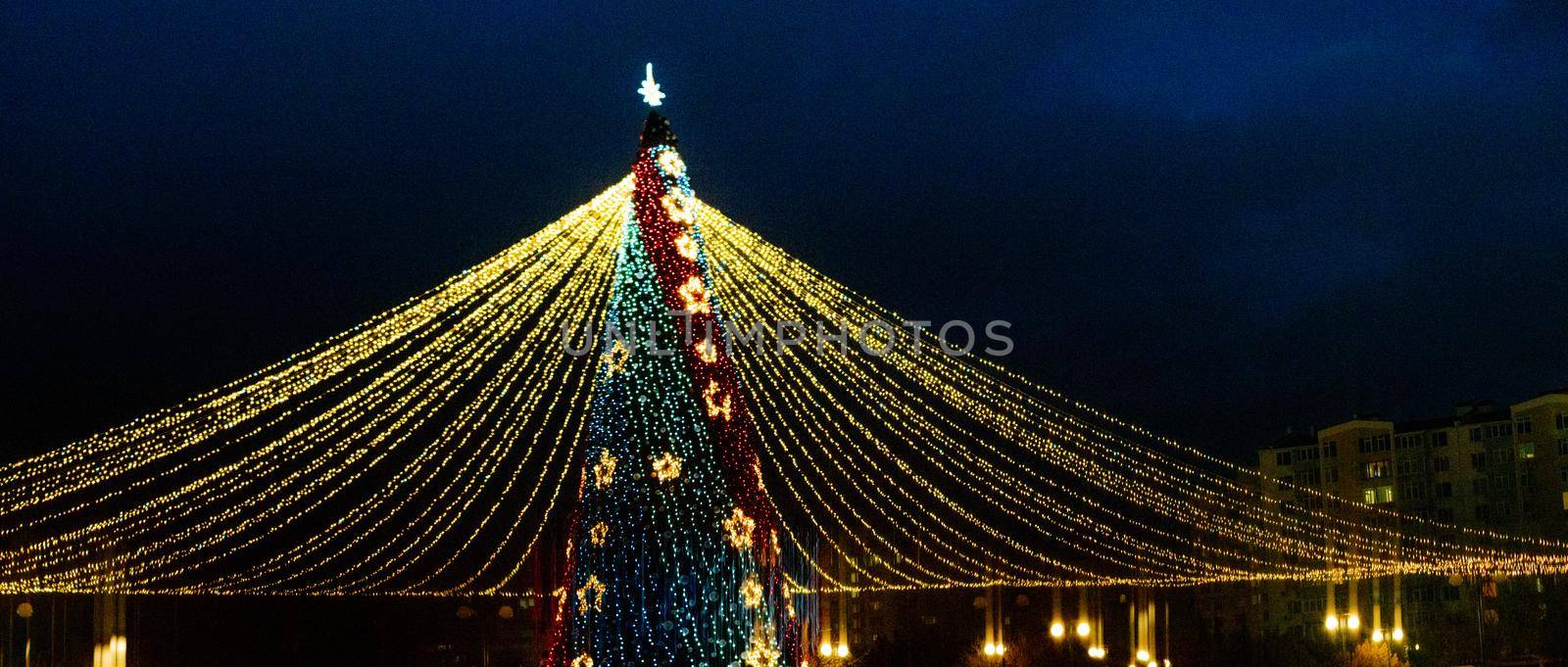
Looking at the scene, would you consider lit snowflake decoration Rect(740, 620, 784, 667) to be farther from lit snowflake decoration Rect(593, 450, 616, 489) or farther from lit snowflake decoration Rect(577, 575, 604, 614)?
lit snowflake decoration Rect(593, 450, 616, 489)

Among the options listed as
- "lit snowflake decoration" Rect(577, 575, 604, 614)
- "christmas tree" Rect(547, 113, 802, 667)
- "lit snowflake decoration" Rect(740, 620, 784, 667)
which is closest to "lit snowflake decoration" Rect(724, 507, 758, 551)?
"christmas tree" Rect(547, 113, 802, 667)

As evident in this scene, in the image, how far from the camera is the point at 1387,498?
43.4 meters

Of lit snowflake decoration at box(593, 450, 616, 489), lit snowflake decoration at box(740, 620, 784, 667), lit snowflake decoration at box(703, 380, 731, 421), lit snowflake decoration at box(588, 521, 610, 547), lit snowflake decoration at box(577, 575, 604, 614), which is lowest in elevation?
lit snowflake decoration at box(740, 620, 784, 667)

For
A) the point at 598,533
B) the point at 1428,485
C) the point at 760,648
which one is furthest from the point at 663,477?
the point at 1428,485

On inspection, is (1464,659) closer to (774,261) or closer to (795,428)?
(795,428)

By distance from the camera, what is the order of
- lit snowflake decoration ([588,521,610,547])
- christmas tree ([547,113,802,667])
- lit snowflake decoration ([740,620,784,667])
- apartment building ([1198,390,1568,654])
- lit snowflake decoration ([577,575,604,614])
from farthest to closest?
apartment building ([1198,390,1568,654])
lit snowflake decoration ([740,620,784,667])
lit snowflake decoration ([577,575,604,614])
lit snowflake decoration ([588,521,610,547])
christmas tree ([547,113,802,667])

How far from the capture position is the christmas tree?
11.8m

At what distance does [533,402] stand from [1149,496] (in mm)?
6767

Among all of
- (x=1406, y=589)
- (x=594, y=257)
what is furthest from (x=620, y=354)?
(x=1406, y=589)

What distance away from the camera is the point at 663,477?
11797mm

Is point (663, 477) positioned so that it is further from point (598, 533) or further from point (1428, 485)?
point (1428, 485)

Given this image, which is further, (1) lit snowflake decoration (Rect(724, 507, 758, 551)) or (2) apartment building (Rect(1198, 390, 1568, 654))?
(2) apartment building (Rect(1198, 390, 1568, 654))

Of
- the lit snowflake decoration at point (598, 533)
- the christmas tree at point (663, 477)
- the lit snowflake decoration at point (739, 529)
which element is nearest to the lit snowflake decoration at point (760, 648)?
the christmas tree at point (663, 477)

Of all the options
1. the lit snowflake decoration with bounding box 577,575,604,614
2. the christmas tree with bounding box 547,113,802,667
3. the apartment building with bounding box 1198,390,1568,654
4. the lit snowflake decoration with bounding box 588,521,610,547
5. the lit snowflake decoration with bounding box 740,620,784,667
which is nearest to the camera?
the christmas tree with bounding box 547,113,802,667
